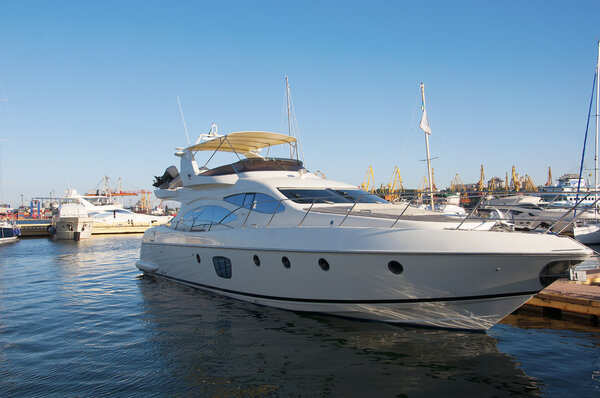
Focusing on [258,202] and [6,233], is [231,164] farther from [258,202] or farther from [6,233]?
[6,233]

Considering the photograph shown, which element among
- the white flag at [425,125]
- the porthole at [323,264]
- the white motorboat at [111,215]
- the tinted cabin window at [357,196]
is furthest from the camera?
the white motorboat at [111,215]

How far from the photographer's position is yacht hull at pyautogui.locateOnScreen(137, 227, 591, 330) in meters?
5.59

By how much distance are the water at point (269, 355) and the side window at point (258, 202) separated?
204 centimetres

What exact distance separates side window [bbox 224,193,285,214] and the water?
6.68 ft

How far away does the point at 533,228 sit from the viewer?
6.52 m

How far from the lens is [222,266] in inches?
353

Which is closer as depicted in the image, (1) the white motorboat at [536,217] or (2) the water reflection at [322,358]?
(2) the water reflection at [322,358]

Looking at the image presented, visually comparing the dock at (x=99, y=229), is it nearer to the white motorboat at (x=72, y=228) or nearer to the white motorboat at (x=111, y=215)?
the white motorboat at (x=111, y=215)

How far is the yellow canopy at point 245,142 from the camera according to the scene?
11320mm

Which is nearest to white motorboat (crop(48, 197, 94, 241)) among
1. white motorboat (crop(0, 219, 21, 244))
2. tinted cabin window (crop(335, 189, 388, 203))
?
white motorboat (crop(0, 219, 21, 244))

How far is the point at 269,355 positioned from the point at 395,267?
2.31 meters

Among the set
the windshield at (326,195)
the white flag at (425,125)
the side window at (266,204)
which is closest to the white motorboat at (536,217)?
the windshield at (326,195)

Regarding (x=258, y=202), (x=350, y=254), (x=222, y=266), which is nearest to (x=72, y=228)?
(x=222, y=266)

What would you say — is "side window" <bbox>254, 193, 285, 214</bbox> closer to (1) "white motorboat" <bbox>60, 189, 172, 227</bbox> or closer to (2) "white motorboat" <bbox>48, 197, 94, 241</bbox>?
(2) "white motorboat" <bbox>48, 197, 94, 241</bbox>
